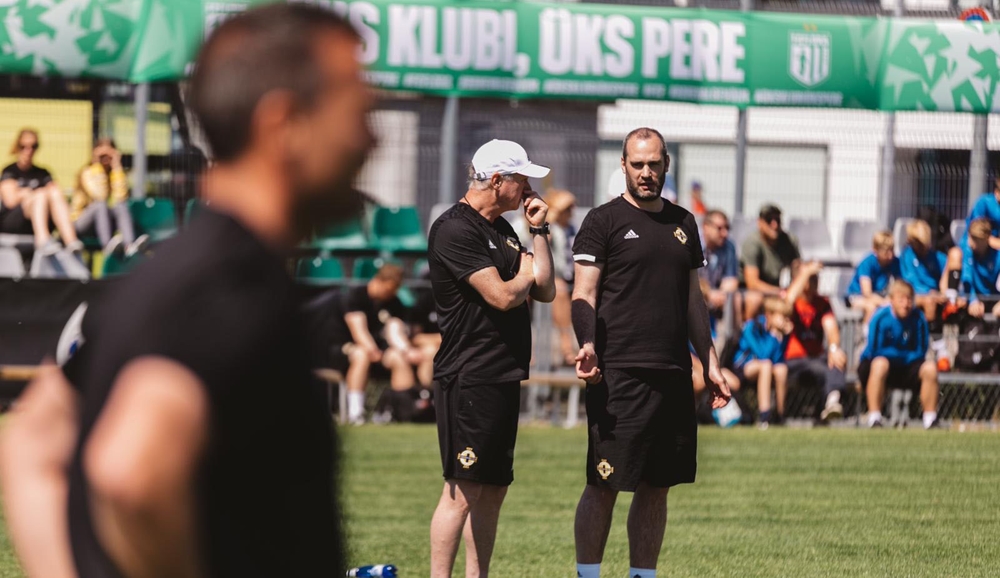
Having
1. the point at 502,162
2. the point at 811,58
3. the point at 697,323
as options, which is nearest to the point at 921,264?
the point at 811,58

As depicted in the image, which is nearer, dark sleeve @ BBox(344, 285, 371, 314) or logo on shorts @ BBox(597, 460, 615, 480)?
logo on shorts @ BBox(597, 460, 615, 480)

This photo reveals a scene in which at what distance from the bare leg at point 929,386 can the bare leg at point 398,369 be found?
491 centimetres

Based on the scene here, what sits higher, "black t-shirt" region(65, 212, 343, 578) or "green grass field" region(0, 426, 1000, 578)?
"black t-shirt" region(65, 212, 343, 578)

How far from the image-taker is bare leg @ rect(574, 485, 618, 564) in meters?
6.33

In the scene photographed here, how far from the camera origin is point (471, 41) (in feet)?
51.0

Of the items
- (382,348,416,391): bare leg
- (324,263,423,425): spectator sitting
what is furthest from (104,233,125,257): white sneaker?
(382,348,416,391): bare leg

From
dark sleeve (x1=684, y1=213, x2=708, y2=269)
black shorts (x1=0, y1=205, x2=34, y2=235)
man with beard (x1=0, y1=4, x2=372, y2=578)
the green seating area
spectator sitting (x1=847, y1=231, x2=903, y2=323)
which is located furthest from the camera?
the green seating area

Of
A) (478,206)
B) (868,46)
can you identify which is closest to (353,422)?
(868,46)

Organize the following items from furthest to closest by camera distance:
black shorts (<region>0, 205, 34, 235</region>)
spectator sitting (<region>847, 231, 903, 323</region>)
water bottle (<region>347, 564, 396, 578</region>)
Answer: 1. spectator sitting (<region>847, 231, 903, 323</region>)
2. black shorts (<region>0, 205, 34, 235</region>)
3. water bottle (<region>347, 564, 396, 578</region>)

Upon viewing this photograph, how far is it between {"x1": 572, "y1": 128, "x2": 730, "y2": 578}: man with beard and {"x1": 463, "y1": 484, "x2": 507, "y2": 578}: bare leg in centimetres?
41

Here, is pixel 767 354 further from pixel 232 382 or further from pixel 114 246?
pixel 232 382

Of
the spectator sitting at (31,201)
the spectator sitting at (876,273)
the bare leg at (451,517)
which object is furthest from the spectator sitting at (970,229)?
the bare leg at (451,517)

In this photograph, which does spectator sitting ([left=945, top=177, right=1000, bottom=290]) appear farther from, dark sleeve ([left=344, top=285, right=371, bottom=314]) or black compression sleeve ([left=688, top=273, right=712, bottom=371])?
black compression sleeve ([left=688, top=273, right=712, bottom=371])

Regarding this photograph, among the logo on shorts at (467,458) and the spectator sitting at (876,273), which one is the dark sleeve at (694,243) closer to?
the logo on shorts at (467,458)
